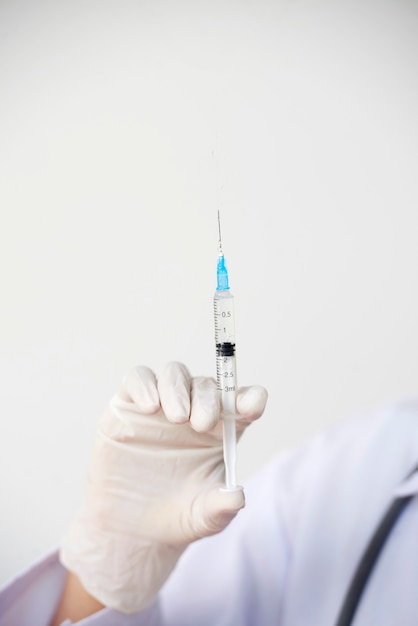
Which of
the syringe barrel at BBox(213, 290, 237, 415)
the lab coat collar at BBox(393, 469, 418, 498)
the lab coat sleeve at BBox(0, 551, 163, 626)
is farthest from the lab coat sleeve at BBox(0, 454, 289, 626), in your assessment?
the syringe barrel at BBox(213, 290, 237, 415)

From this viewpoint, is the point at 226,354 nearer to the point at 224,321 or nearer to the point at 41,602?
the point at 224,321

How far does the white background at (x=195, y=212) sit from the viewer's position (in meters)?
1.28

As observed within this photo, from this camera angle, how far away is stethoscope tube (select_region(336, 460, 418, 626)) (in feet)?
3.75

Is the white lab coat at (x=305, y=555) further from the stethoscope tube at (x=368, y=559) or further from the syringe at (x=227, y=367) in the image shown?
the syringe at (x=227, y=367)

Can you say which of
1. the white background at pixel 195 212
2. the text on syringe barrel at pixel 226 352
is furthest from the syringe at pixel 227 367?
the white background at pixel 195 212

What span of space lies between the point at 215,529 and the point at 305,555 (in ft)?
0.87

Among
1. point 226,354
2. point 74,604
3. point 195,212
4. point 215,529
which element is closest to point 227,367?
point 226,354

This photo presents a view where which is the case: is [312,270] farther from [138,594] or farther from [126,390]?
[138,594]

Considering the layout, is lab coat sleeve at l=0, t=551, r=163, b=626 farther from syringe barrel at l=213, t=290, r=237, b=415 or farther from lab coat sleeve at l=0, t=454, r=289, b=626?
syringe barrel at l=213, t=290, r=237, b=415

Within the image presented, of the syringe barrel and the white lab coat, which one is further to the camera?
the white lab coat

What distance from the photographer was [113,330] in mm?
1306

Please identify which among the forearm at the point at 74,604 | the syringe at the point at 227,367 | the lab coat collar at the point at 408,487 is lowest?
the forearm at the point at 74,604

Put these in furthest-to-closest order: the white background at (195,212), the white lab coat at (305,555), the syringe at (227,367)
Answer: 1. the white background at (195,212)
2. the white lab coat at (305,555)
3. the syringe at (227,367)

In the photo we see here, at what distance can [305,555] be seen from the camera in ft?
4.04
